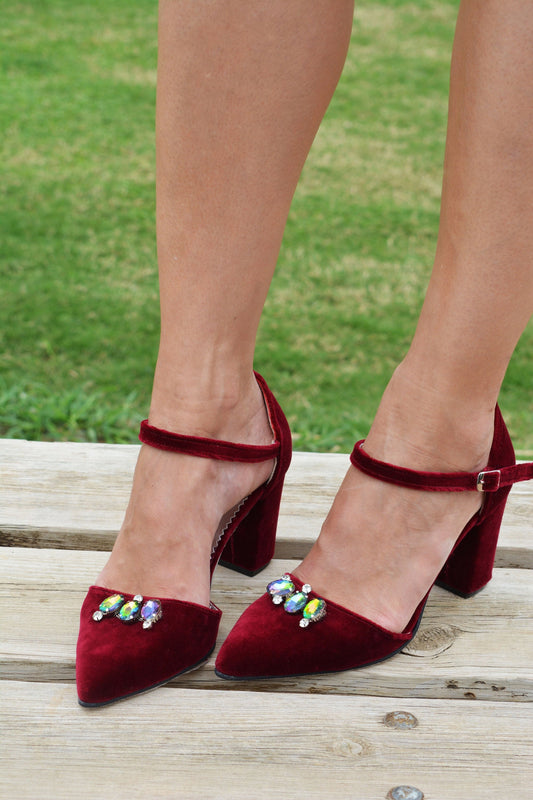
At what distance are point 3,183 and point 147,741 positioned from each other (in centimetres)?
342

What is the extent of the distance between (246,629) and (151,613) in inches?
3.9

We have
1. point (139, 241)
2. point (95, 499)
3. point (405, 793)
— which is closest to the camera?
point (405, 793)

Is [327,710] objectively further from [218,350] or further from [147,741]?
[218,350]

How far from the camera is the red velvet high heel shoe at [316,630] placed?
2.76 feet

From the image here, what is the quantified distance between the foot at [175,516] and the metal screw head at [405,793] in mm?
263

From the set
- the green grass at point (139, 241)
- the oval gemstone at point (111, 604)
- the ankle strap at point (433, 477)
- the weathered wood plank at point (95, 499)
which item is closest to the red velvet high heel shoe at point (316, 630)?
the ankle strap at point (433, 477)

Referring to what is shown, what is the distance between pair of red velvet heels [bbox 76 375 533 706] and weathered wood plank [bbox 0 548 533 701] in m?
0.02

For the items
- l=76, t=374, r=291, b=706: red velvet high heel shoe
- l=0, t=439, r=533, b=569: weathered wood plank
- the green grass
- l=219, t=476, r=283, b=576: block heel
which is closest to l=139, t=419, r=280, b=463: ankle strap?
l=76, t=374, r=291, b=706: red velvet high heel shoe

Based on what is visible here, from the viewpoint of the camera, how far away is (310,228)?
142 inches

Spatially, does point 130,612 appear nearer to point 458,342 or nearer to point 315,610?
point 315,610

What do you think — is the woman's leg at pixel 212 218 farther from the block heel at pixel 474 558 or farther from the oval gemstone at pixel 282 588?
the block heel at pixel 474 558

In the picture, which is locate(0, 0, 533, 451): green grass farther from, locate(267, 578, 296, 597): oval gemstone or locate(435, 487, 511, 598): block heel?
locate(267, 578, 296, 597): oval gemstone

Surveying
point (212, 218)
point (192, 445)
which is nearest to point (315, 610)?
point (192, 445)

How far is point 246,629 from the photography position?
85 centimetres
